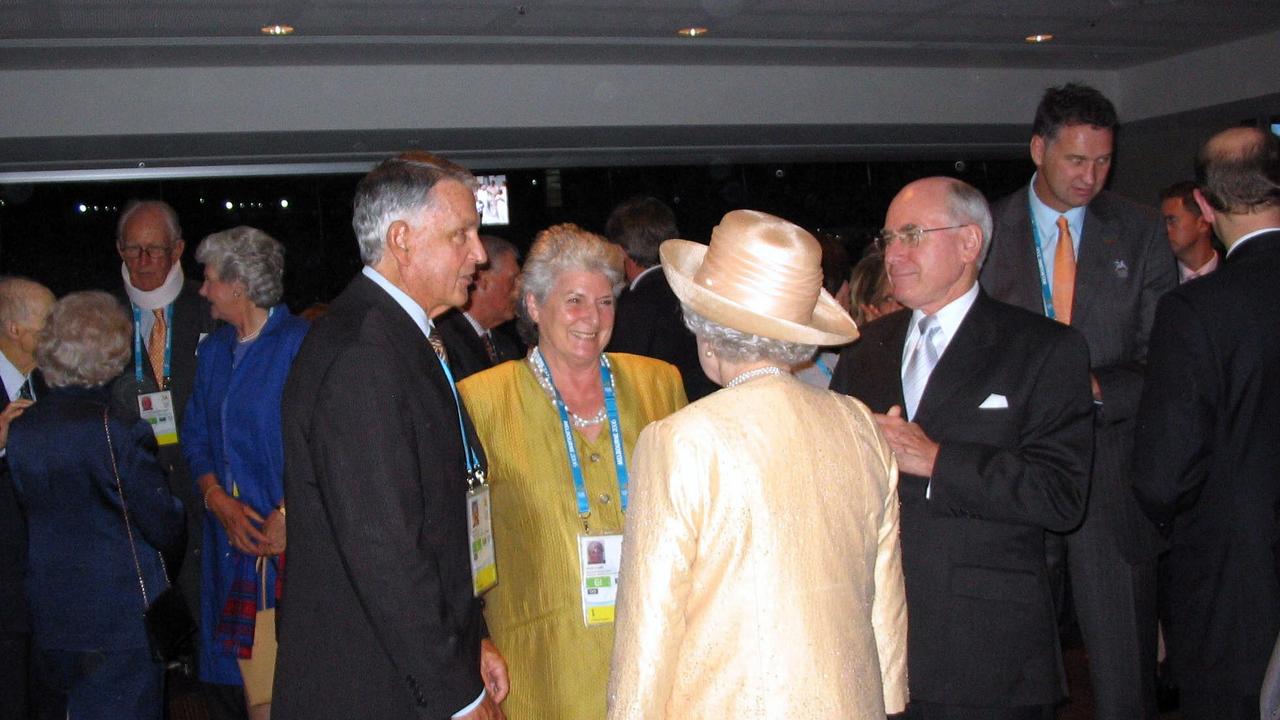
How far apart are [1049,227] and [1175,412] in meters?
0.67

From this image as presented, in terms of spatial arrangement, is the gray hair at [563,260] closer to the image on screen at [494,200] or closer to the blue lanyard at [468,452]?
the blue lanyard at [468,452]

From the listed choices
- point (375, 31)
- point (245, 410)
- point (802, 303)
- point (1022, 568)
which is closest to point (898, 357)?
point (1022, 568)

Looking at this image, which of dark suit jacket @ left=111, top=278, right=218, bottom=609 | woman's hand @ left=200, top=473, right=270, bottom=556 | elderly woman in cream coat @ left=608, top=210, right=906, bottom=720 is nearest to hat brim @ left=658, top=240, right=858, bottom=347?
elderly woman in cream coat @ left=608, top=210, right=906, bottom=720

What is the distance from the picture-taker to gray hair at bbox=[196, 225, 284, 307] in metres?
3.78

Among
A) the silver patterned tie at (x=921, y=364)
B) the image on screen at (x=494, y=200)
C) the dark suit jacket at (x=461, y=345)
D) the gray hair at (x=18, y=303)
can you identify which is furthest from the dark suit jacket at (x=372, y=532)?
the image on screen at (x=494, y=200)

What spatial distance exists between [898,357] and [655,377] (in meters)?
0.65

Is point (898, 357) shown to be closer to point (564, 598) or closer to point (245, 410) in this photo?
point (564, 598)

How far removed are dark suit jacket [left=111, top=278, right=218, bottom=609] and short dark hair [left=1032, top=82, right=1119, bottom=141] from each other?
125 inches

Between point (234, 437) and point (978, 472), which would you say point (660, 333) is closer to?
point (234, 437)

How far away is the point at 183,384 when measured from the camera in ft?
14.3

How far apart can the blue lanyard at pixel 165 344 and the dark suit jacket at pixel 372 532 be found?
2.63m

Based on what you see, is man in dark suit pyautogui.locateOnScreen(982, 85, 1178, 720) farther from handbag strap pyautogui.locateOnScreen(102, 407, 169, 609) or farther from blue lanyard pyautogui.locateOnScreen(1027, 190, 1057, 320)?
handbag strap pyautogui.locateOnScreen(102, 407, 169, 609)

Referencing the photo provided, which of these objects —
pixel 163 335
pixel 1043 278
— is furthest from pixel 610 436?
pixel 163 335

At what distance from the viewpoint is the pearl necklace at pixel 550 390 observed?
2713mm
